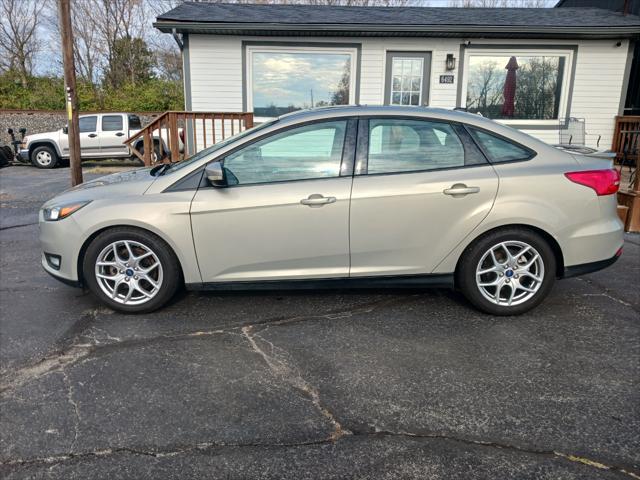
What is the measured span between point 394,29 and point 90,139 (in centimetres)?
949

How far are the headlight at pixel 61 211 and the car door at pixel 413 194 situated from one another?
204cm

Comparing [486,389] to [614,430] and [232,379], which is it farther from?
[232,379]

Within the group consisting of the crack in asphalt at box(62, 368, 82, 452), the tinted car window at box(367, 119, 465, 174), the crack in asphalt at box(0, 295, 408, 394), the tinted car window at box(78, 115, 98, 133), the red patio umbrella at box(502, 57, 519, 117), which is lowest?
the crack in asphalt at box(62, 368, 82, 452)

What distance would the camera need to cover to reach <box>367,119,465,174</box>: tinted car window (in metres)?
3.69

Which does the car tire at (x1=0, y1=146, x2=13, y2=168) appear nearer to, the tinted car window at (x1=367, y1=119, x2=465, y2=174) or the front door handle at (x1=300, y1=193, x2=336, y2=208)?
the front door handle at (x1=300, y1=193, x2=336, y2=208)

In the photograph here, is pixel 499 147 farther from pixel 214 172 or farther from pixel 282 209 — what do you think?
pixel 214 172

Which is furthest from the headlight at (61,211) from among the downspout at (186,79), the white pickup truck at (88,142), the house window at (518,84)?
the white pickup truck at (88,142)

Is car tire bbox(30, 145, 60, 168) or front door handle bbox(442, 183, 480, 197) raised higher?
front door handle bbox(442, 183, 480, 197)

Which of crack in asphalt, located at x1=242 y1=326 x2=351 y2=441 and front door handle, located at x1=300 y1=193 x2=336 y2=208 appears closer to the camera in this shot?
crack in asphalt, located at x1=242 y1=326 x2=351 y2=441

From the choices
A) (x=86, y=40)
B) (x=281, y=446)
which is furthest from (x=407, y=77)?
(x=86, y=40)

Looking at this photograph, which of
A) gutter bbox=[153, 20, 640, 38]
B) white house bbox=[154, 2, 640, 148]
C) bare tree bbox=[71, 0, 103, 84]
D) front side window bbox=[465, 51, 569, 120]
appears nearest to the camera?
gutter bbox=[153, 20, 640, 38]

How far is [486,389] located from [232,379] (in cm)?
145

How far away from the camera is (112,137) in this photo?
14.8 meters

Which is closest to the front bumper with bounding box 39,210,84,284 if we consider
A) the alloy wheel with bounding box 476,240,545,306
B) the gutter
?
the alloy wheel with bounding box 476,240,545,306
